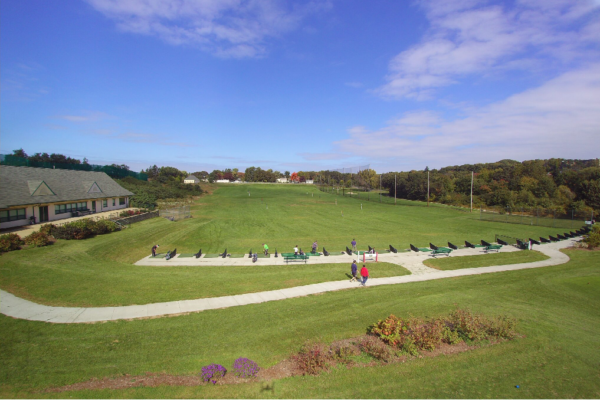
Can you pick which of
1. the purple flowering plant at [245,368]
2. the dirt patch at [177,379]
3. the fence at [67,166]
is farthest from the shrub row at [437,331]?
the fence at [67,166]

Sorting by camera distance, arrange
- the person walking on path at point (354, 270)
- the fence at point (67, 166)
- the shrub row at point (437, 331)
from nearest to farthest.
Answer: the shrub row at point (437, 331), the person walking on path at point (354, 270), the fence at point (67, 166)

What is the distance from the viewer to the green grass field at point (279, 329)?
24.1 ft

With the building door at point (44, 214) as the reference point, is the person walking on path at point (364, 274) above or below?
below

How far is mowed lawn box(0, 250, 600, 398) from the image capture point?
7184mm

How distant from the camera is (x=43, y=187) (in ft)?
106

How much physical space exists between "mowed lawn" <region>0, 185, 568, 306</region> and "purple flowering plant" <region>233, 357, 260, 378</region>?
7155 mm

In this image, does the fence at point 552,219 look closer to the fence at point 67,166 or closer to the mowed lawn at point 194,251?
the mowed lawn at point 194,251

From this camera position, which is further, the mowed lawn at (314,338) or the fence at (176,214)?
the fence at (176,214)

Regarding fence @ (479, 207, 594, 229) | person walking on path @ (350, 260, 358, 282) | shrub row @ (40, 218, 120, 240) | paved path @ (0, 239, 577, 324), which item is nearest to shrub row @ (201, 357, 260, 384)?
paved path @ (0, 239, 577, 324)

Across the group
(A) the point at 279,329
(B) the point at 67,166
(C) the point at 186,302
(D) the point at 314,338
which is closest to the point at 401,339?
(D) the point at 314,338

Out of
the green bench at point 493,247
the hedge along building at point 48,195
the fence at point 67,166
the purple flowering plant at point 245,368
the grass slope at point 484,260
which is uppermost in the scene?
the fence at point 67,166

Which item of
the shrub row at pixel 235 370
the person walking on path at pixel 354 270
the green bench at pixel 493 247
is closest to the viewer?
the shrub row at pixel 235 370

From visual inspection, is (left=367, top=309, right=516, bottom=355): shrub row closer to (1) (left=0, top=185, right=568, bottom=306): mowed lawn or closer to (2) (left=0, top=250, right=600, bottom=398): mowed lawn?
(2) (left=0, top=250, right=600, bottom=398): mowed lawn

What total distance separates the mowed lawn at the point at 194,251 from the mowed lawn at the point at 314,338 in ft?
10.3
